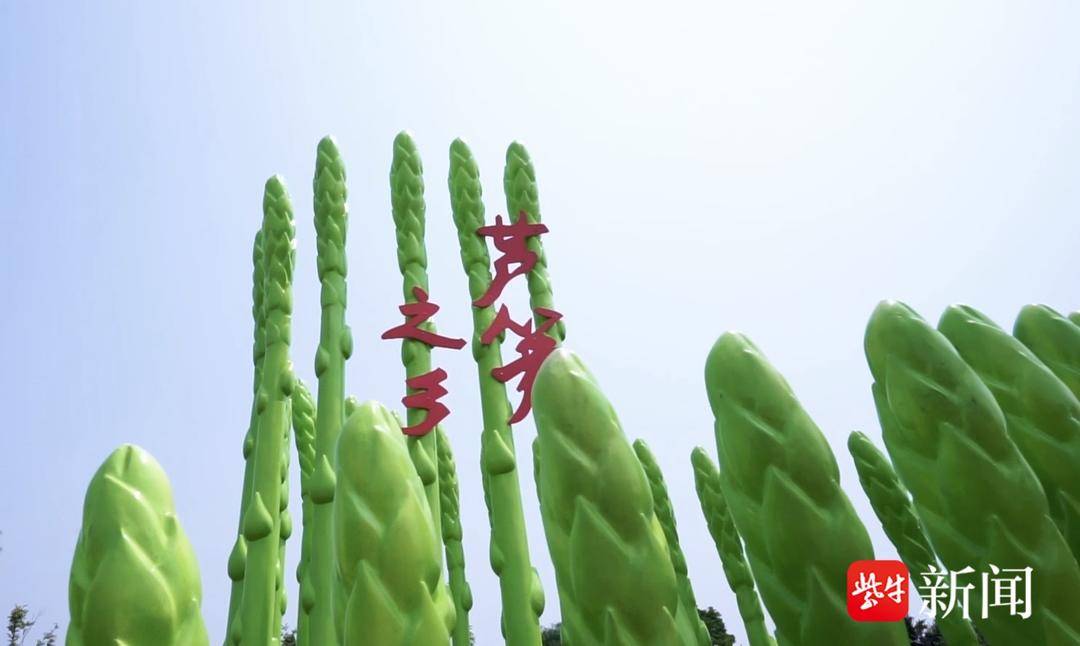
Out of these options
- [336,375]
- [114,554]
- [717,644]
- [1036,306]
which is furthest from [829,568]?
[717,644]

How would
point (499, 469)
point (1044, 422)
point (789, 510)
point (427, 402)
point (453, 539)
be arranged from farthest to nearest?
point (453, 539) < point (427, 402) < point (499, 469) < point (1044, 422) < point (789, 510)

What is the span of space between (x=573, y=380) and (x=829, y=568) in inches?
29.1

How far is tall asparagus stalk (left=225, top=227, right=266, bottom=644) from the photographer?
12.8 ft

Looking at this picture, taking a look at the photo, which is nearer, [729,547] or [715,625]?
[729,547]

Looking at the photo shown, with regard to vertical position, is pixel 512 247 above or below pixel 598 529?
above

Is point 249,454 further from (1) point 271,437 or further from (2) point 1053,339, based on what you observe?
(2) point 1053,339

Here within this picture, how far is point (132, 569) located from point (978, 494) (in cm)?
204

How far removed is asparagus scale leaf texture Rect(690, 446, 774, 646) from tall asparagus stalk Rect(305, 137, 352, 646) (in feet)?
7.44

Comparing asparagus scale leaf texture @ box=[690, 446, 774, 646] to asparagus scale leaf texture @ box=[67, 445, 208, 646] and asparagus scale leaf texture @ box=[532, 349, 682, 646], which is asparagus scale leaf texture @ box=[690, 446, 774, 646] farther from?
asparagus scale leaf texture @ box=[67, 445, 208, 646]

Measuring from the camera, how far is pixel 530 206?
5.62 m

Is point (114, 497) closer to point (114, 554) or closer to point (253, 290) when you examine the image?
point (114, 554)

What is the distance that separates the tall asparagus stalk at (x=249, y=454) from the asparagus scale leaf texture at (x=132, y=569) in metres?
2.26

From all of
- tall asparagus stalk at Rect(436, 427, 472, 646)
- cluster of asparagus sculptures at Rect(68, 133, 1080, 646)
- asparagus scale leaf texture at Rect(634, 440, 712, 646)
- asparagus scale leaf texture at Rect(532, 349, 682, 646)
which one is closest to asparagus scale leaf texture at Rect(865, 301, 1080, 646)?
cluster of asparagus sculptures at Rect(68, 133, 1080, 646)

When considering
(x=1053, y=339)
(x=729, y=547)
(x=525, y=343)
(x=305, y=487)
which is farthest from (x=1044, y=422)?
(x=305, y=487)
